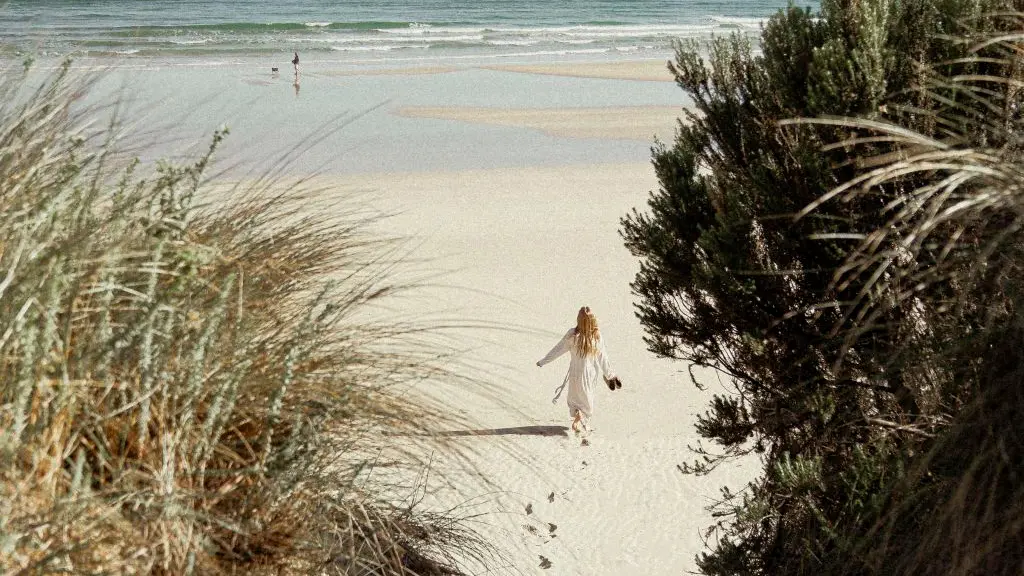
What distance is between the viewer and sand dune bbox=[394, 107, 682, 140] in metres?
28.1

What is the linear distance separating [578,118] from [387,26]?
29.5m

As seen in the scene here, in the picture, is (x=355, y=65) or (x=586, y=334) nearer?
(x=586, y=334)

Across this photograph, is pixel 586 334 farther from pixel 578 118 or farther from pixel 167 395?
pixel 578 118

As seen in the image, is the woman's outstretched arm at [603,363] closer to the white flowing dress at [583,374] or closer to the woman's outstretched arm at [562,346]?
the white flowing dress at [583,374]

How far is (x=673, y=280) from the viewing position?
238 inches

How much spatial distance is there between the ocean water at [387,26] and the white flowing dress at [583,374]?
94.1 ft

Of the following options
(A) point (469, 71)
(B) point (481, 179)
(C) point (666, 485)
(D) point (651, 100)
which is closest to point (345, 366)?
(C) point (666, 485)

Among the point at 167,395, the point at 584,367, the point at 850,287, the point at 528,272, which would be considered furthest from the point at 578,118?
the point at 167,395

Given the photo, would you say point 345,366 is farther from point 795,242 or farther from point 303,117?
point 303,117

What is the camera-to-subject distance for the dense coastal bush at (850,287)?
9.66 feet

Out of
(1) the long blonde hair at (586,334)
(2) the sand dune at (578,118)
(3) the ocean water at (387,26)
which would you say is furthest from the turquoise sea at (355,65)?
(1) the long blonde hair at (586,334)

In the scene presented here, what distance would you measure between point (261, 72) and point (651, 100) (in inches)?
552

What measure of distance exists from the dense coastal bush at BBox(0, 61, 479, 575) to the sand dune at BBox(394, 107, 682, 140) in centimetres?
2468

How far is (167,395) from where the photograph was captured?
2.42 metres
